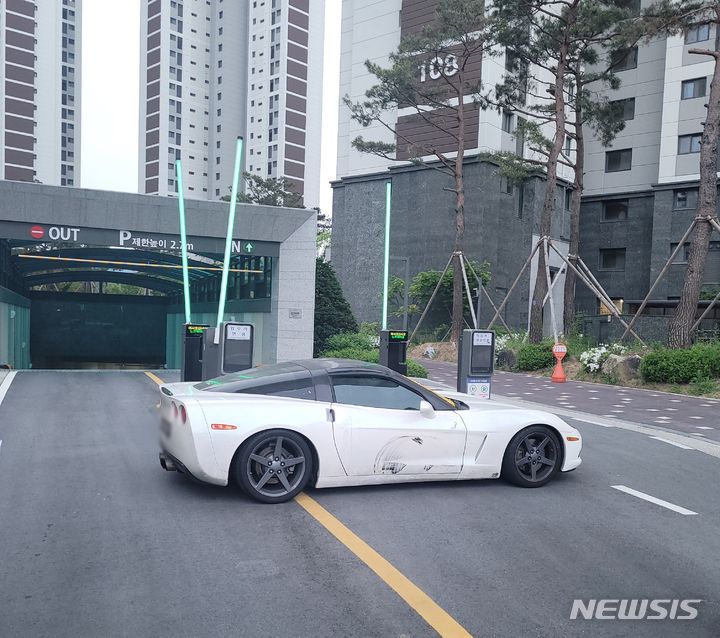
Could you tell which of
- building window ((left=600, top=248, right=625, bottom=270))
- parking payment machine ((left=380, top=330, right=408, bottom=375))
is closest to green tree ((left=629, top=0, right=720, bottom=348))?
parking payment machine ((left=380, top=330, right=408, bottom=375))

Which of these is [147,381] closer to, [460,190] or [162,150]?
[460,190]

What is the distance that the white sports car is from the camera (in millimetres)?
6277

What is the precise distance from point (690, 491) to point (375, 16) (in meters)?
41.6

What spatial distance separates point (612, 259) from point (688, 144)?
7.93 m

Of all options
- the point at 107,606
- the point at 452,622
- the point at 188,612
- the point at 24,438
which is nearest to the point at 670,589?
the point at 452,622

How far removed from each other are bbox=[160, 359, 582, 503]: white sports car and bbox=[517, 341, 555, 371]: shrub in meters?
17.1

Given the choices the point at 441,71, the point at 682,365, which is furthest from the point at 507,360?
the point at 441,71

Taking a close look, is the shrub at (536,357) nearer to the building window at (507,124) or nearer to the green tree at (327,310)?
the green tree at (327,310)

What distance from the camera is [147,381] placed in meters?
18.6

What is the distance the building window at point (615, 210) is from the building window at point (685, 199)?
3.61m

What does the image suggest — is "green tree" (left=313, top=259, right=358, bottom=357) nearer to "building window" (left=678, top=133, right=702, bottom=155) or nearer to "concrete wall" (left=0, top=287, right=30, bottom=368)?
"concrete wall" (left=0, top=287, right=30, bottom=368)

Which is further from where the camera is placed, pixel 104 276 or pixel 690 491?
pixel 104 276

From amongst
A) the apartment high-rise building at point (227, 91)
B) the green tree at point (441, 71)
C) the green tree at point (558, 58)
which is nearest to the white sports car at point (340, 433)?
the green tree at point (558, 58)

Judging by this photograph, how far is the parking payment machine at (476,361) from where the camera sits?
12391 mm
